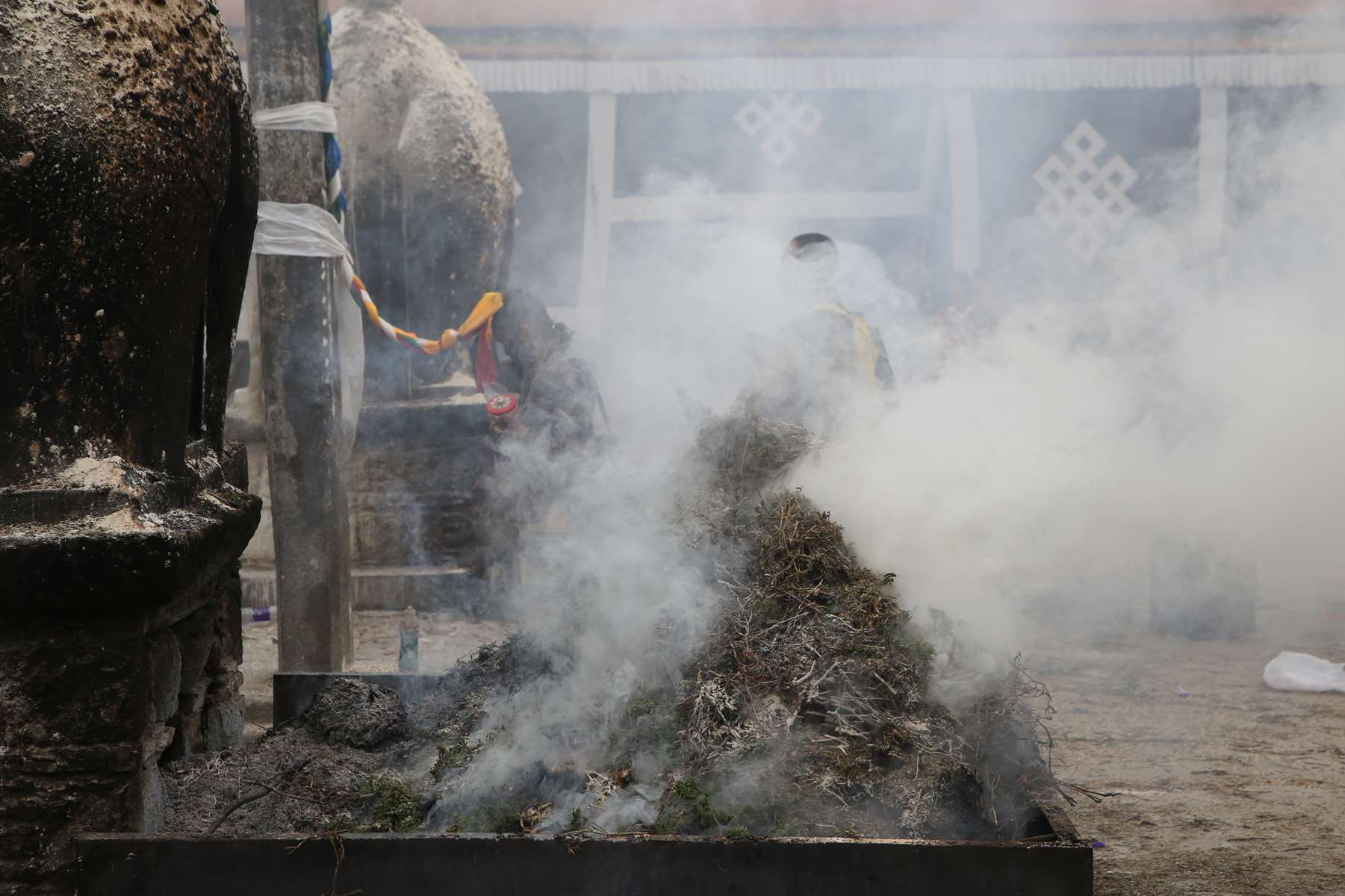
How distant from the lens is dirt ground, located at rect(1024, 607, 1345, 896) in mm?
4090

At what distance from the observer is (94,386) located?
261cm

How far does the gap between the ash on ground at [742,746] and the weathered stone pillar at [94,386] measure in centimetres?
59

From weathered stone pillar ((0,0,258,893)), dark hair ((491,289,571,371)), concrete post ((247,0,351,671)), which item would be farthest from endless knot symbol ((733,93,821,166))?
weathered stone pillar ((0,0,258,893))

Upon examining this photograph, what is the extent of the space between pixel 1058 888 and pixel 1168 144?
34.8 feet

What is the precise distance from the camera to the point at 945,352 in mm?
7875

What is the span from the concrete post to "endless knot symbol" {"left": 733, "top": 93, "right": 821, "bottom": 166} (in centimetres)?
673

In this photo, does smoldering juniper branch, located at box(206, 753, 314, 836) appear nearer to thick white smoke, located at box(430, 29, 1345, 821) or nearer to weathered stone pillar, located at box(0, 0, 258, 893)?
weathered stone pillar, located at box(0, 0, 258, 893)

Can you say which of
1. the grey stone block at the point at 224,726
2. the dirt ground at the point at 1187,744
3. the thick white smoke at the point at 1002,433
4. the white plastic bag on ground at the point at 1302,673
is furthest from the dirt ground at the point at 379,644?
the white plastic bag on ground at the point at 1302,673

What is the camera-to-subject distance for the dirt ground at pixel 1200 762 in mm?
4090

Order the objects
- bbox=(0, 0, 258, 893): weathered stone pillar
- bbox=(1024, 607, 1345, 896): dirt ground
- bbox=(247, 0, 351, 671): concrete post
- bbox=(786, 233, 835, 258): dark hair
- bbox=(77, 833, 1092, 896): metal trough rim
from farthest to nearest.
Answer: bbox=(786, 233, 835, 258): dark hair, bbox=(247, 0, 351, 671): concrete post, bbox=(1024, 607, 1345, 896): dirt ground, bbox=(77, 833, 1092, 896): metal trough rim, bbox=(0, 0, 258, 893): weathered stone pillar

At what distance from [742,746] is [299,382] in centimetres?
335

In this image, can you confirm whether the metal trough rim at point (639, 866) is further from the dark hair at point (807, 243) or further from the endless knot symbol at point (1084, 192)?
the endless knot symbol at point (1084, 192)

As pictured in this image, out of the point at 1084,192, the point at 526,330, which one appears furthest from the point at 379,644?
the point at 1084,192

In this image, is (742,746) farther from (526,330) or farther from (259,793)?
(526,330)
